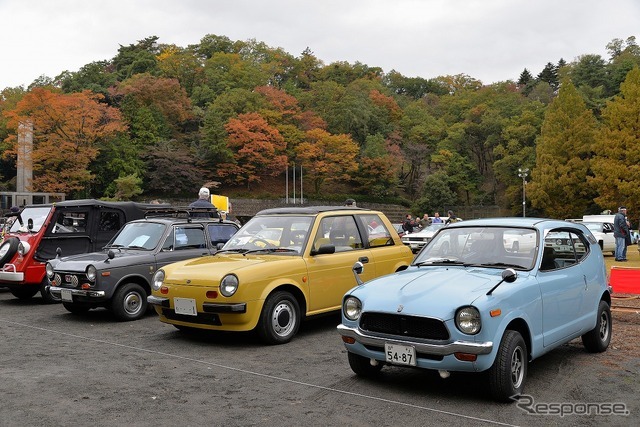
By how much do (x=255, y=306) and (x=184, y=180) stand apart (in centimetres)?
4715

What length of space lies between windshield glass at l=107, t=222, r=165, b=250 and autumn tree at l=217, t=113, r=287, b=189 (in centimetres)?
4297

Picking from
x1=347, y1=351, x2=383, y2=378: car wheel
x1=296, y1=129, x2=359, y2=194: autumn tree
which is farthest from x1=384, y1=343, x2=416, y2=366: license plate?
x1=296, y1=129, x2=359, y2=194: autumn tree

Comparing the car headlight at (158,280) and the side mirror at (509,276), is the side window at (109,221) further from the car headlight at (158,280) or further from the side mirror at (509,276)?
the side mirror at (509,276)

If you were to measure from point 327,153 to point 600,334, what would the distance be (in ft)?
167

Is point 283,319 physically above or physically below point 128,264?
below

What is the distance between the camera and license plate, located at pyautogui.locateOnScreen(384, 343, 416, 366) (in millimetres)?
4703

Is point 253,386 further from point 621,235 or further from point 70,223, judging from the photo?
point 621,235

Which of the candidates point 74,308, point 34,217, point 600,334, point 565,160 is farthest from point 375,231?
point 565,160

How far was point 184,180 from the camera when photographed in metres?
52.2

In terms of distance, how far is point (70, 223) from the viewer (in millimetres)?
11383

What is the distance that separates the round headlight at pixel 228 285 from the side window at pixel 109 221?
608 cm

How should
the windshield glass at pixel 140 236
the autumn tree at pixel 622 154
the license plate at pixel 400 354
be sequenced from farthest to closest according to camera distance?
1. the autumn tree at pixel 622 154
2. the windshield glass at pixel 140 236
3. the license plate at pixel 400 354

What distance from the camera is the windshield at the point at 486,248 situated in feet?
18.4

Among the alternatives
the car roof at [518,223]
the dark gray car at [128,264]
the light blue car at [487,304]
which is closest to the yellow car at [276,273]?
the light blue car at [487,304]
